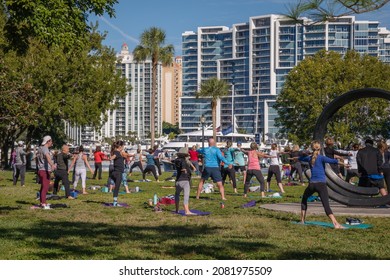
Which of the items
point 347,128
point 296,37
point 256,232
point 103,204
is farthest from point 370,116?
point 296,37

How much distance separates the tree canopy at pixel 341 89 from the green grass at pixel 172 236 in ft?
142

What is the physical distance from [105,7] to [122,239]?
7187mm

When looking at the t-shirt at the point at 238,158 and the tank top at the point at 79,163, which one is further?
the t-shirt at the point at 238,158

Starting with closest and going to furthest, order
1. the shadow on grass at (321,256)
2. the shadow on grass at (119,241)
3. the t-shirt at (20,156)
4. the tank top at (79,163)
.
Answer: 1. the shadow on grass at (321,256)
2. the shadow on grass at (119,241)
3. the tank top at (79,163)
4. the t-shirt at (20,156)

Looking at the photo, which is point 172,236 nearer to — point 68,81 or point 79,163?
point 79,163

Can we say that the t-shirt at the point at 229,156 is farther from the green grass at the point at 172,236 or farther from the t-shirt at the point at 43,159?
the t-shirt at the point at 43,159

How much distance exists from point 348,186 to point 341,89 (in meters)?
42.4

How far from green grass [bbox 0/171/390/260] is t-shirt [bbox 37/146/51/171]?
42.3 inches

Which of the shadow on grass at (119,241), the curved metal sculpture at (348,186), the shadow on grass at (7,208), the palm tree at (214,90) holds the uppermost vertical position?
the palm tree at (214,90)

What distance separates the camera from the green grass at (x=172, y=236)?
998 centimetres

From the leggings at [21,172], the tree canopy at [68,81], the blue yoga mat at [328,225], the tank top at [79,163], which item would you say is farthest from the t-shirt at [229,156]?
the tree canopy at [68,81]

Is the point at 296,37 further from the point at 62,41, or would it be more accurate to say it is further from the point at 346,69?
the point at 62,41

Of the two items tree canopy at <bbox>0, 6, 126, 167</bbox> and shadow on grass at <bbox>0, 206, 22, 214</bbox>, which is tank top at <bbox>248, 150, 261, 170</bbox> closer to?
shadow on grass at <bbox>0, 206, 22, 214</bbox>

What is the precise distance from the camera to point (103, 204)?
61.2ft
